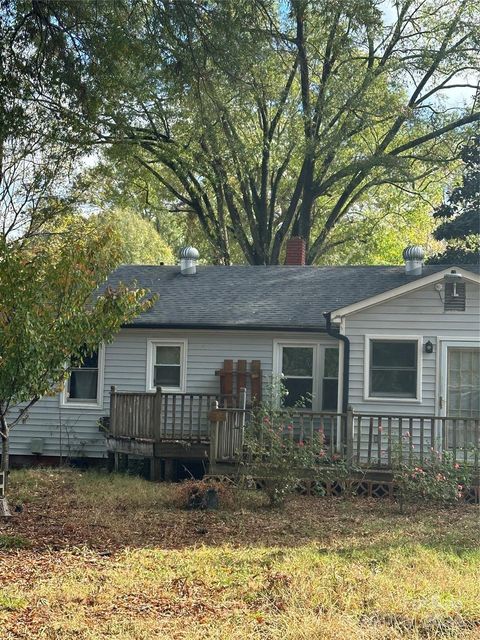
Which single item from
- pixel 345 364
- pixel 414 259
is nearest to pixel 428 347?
pixel 345 364

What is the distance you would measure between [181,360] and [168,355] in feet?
1.00

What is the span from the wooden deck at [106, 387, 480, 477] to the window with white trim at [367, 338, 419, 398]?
2.35ft

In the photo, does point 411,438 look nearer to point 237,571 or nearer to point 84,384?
point 237,571

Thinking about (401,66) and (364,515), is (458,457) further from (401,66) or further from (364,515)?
(401,66)

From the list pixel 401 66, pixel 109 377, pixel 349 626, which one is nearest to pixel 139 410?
pixel 109 377

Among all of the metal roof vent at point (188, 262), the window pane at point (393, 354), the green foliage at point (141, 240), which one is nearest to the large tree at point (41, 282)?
the window pane at point (393, 354)

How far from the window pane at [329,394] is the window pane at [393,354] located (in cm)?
153

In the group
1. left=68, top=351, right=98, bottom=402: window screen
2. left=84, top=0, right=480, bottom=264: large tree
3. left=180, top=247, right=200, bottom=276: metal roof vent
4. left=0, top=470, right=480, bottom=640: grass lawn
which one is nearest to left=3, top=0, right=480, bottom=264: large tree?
left=84, top=0, right=480, bottom=264: large tree

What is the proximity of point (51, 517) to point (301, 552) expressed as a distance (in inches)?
141

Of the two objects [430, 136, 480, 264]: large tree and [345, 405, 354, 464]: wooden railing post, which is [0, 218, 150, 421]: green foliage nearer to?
[345, 405, 354, 464]: wooden railing post

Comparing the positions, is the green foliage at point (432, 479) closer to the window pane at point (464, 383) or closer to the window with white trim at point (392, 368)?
the window pane at point (464, 383)

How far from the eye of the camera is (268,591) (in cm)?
669

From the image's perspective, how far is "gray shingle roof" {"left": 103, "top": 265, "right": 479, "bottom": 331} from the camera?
1580 cm

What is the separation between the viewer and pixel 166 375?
53.6 ft
